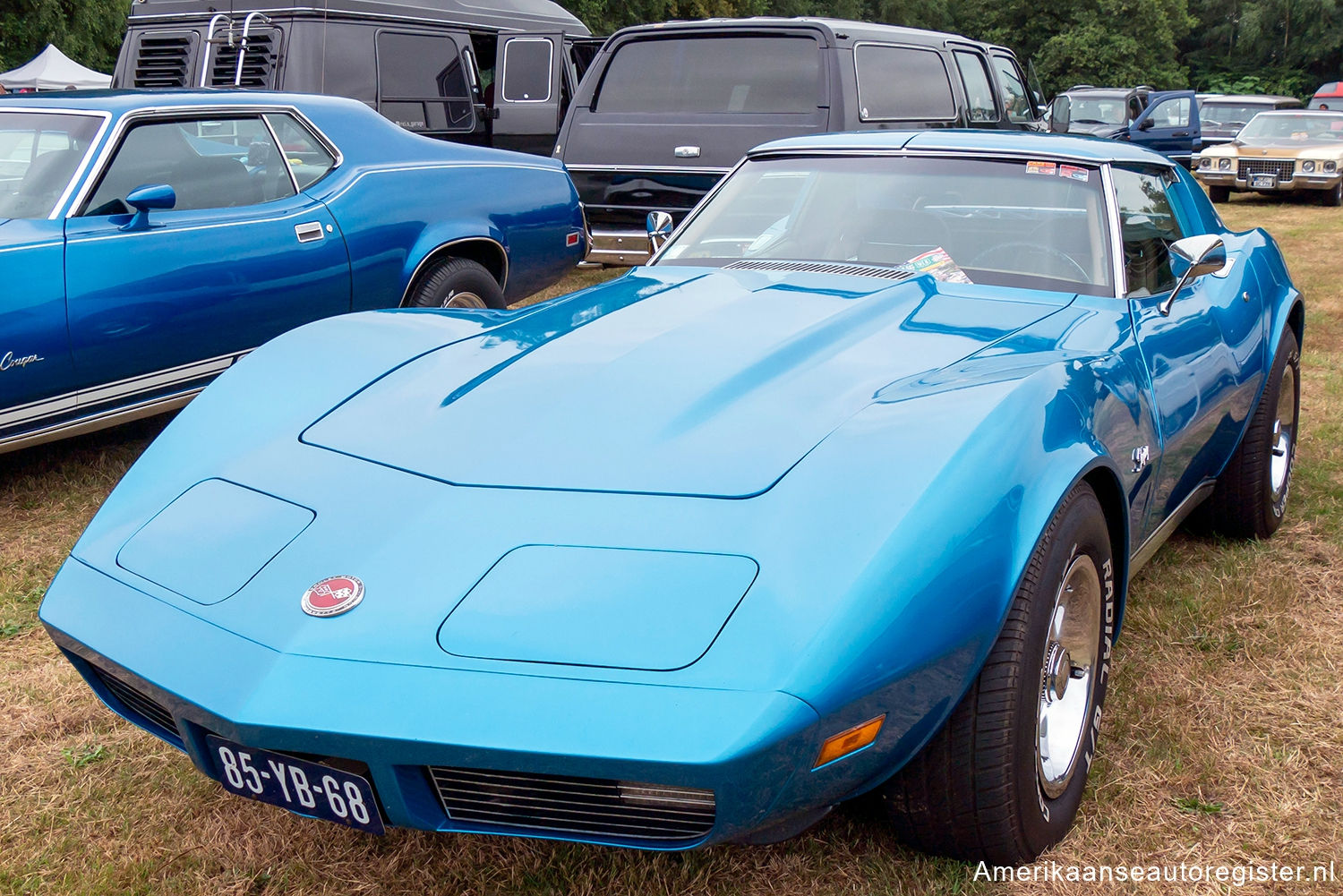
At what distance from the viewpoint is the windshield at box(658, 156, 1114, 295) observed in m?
3.06

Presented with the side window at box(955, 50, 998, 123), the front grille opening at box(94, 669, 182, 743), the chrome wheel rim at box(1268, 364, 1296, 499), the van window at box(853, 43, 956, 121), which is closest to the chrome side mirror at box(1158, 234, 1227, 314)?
the chrome wheel rim at box(1268, 364, 1296, 499)

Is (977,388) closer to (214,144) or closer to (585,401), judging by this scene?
(585,401)

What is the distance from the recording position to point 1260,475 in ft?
11.7

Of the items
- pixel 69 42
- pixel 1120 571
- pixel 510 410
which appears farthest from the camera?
pixel 69 42

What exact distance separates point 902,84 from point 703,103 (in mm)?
1350

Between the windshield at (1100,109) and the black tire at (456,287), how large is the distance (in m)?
15.1

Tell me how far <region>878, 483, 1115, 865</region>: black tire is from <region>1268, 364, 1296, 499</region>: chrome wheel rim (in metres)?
2.16

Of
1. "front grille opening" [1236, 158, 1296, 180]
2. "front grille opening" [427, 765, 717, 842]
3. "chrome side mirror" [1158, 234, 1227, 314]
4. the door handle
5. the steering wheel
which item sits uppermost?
"chrome side mirror" [1158, 234, 1227, 314]

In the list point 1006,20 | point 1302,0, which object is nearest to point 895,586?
point 1006,20

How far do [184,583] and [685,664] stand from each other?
911 mm

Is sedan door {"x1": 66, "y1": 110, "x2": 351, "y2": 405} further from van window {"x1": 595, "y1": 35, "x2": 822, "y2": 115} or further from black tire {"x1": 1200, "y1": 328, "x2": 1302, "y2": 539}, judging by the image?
black tire {"x1": 1200, "y1": 328, "x2": 1302, "y2": 539}

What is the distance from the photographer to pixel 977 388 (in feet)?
6.82

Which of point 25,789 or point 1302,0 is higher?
point 1302,0

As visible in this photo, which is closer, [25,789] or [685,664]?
[685,664]
